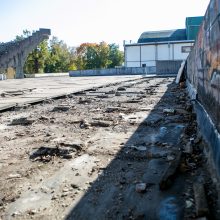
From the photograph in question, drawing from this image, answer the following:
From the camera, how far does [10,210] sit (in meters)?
2.32

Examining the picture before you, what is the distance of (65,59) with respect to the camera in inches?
2921

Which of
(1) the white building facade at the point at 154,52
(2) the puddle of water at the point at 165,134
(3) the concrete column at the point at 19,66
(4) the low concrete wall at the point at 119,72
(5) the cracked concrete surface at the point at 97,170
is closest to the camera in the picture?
(5) the cracked concrete surface at the point at 97,170

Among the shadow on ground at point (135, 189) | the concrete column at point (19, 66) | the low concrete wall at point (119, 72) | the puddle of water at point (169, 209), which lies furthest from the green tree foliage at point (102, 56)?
the puddle of water at point (169, 209)

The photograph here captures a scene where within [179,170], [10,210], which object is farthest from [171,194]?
[10,210]

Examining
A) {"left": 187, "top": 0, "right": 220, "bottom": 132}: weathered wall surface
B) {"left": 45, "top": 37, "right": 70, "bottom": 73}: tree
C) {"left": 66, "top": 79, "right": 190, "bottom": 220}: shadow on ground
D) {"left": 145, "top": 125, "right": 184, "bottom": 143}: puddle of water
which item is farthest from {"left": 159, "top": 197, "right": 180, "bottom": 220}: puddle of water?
{"left": 45, "top": 37, "right": 70, "bottom": 73}: tree

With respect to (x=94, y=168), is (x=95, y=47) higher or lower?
higher

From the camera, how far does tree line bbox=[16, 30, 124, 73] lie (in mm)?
62188

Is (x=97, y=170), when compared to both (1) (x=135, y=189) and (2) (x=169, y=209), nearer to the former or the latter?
(1) (x=135, y=189)

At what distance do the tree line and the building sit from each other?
17.1 meters

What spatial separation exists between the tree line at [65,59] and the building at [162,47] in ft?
56.2

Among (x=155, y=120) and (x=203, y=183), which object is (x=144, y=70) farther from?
(x=203, y=183)

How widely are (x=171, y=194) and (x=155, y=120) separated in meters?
3.43

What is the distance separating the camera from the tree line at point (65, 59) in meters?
62.2

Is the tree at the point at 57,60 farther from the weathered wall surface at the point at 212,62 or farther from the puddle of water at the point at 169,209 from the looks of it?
the puddle of water at the point at 169,209
